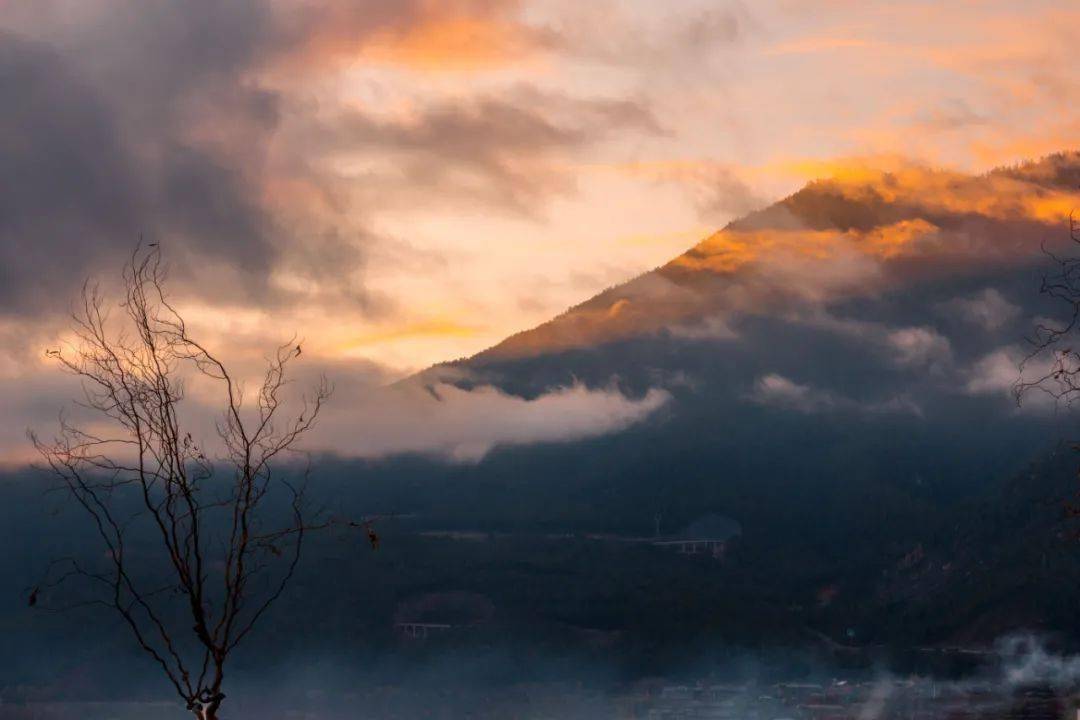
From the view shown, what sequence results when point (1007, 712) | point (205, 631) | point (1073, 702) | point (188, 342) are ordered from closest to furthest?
point (205, 631) < point (188, 342) < point (1073, 702) < point (1007, 712)

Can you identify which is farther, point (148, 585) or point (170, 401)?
point (148, 585)

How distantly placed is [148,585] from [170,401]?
585 ft

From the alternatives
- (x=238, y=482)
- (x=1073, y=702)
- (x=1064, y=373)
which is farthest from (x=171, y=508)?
(x=1073, y=702)

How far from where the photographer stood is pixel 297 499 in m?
17.8

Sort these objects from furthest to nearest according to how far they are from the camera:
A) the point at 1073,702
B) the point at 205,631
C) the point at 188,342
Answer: the point at 1073,702 < the point at 188,342 < the point at 205,631

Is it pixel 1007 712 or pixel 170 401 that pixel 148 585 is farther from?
pixel 170 401

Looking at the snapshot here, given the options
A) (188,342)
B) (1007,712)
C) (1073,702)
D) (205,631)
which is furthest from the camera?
(1007,712)

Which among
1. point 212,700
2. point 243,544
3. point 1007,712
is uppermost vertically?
point 243,544

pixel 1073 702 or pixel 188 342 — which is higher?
pixel 188 342

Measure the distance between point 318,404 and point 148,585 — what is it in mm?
177730

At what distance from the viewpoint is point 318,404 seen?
58.0 feet

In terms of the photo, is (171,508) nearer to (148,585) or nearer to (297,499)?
(297,499)

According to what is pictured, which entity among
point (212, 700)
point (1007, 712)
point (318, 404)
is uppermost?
point (318, 404)

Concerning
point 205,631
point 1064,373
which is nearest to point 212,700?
point 205,631
